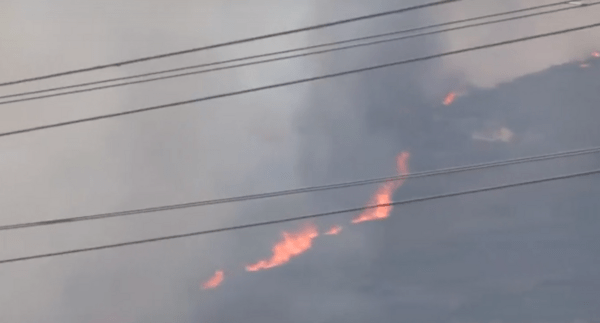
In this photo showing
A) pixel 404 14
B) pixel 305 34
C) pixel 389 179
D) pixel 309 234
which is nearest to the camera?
pixel 389 179

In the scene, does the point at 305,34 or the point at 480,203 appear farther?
the point at 305,34

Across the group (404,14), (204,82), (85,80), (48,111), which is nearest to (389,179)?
(404,14)

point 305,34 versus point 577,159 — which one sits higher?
point 305,34

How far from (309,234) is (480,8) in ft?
25.9


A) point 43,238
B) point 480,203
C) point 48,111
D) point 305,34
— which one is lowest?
point 480,203

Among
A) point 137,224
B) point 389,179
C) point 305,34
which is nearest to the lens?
point 389,179

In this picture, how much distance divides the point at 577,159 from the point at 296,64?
8398 millimetres

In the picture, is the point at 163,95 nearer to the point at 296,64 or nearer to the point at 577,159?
the point at 296,64

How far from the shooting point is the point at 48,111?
64.5ft

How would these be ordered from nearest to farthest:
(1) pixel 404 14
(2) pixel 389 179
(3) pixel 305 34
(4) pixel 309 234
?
(2) pixel 389 179, (1) pixel 404 14, (4) pixel 309 234, (3) pixel 305 34

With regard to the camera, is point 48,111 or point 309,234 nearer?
point 309,234

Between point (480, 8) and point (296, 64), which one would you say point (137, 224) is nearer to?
point (296, 64)

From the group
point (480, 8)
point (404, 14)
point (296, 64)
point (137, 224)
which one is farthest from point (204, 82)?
point (480, 8)

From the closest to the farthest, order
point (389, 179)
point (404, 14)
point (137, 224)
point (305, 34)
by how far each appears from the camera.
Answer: point (389, 179)
point (404, 14)
point (137, 224)
point (305, 34)
